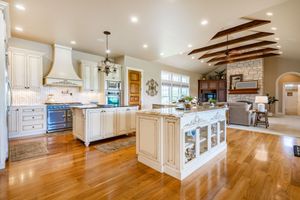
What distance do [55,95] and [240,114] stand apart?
730cm

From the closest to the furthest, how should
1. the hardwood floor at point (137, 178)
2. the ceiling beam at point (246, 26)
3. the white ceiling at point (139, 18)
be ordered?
the hardwood floor at point (137, 178)
the white ceiling at point (139, 18)
the ceiling beam at point (246, 26)

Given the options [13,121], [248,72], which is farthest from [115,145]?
[248,72]

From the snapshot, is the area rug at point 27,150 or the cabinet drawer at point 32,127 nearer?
the area rug at point 27,150

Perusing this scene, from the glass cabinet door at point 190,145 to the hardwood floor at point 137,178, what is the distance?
10.3 inches

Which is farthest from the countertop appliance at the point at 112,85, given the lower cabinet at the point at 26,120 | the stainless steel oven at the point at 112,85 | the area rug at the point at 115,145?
the area rug at the point at 115,145

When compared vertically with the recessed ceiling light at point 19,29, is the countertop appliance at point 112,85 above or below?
below

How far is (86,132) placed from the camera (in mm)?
3701

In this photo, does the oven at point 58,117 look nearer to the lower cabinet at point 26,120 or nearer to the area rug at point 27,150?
the lower cabinet at point 26,120

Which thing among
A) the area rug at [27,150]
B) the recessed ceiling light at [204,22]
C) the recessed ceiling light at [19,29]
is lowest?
the area rug at [27,150]

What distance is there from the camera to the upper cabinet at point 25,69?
453cm

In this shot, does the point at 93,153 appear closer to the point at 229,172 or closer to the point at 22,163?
the point at 22,163

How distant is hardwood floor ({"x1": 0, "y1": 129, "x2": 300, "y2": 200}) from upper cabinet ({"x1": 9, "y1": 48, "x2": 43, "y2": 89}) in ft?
9.08

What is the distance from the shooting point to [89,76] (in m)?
6.17

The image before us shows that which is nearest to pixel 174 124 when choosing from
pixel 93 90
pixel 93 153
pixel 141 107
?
pixel 93 153
